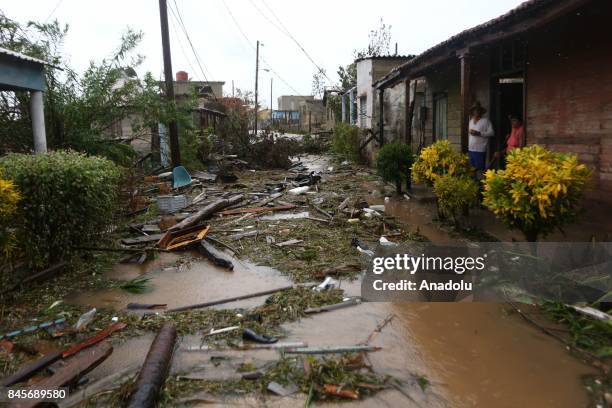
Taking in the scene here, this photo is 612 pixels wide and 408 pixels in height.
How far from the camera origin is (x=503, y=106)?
34.8 ft

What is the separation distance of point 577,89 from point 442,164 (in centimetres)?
263

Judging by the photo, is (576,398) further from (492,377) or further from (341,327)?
(341,327)

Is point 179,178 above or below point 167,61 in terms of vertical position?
below

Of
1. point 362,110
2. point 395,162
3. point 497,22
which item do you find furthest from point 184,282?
point 362,110

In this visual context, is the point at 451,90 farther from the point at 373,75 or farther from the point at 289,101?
the point at 289,101

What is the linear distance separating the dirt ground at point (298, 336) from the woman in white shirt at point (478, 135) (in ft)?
8.61

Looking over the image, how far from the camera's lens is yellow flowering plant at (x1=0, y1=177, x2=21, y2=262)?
529 centimetres

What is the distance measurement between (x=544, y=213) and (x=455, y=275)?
124 centimetres

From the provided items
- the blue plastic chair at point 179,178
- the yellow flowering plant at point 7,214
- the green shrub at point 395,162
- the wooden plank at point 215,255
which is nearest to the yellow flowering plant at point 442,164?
the green shrub at point 395,162

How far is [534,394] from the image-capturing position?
3.43 m

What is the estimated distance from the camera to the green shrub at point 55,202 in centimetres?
597

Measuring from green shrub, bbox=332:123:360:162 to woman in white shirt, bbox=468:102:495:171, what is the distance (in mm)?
11198

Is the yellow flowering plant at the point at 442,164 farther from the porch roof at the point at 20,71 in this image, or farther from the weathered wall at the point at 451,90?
the porch roof at the point at 20,71

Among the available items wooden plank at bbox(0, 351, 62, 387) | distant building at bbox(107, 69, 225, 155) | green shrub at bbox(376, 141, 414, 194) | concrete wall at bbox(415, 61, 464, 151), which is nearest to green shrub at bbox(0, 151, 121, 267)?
wooden plank at bbox(0, 351, 62, 387)
